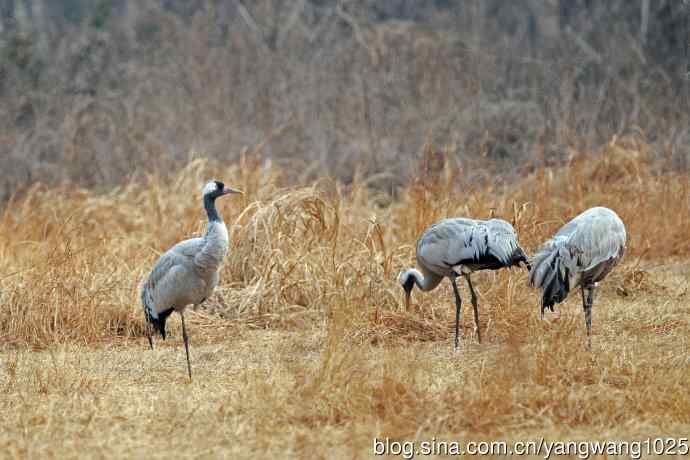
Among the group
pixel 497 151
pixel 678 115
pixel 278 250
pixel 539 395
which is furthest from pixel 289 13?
pixel 539 395

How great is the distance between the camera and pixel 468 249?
7211 millimetres

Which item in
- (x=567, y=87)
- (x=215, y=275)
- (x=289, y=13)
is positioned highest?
(x=289, y=13)

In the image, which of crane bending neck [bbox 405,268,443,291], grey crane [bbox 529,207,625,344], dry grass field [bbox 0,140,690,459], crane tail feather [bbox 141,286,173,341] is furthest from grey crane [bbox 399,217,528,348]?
crane tail feather [bbox 141,286,173,341]

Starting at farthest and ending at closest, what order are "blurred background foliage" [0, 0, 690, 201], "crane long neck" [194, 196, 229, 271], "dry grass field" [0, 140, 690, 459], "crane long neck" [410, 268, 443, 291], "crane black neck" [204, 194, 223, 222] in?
1. "blurred background foliage" [0, 0, 690, 201]
2. "crane long neck" [410, 268, 443, 291]
3. "crane black neck" [204, 194, 223, 222]
4. "crane long neck" [194, 196, 229, 271]
5. "dry grass field" [0, 140, 690, 459]

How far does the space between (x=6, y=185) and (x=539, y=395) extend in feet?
31.9

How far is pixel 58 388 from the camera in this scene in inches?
241

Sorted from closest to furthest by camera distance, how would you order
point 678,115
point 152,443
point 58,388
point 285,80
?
1. point 152,443
2. point 58,388
3. point 678,115
4. point 285,80

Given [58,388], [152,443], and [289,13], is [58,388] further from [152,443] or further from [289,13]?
[289,13]

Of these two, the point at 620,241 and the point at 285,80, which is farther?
the point at 285,80

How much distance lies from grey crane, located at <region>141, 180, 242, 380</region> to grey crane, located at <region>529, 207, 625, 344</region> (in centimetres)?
196

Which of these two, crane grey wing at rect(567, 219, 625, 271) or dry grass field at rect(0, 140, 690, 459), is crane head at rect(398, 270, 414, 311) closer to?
dry grass field at rect(0, 140, 690, 459)

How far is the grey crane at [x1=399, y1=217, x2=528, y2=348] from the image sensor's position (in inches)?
281

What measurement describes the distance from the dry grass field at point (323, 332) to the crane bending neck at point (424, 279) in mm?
214

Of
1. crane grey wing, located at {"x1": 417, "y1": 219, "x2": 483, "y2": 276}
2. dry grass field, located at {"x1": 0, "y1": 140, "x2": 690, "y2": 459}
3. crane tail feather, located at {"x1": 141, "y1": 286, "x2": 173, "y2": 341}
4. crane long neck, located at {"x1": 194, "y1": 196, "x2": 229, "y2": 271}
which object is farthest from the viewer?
crane grey wing, located at {"x1": 417, "y1": 219, "x2": 483, "y2": 276}
